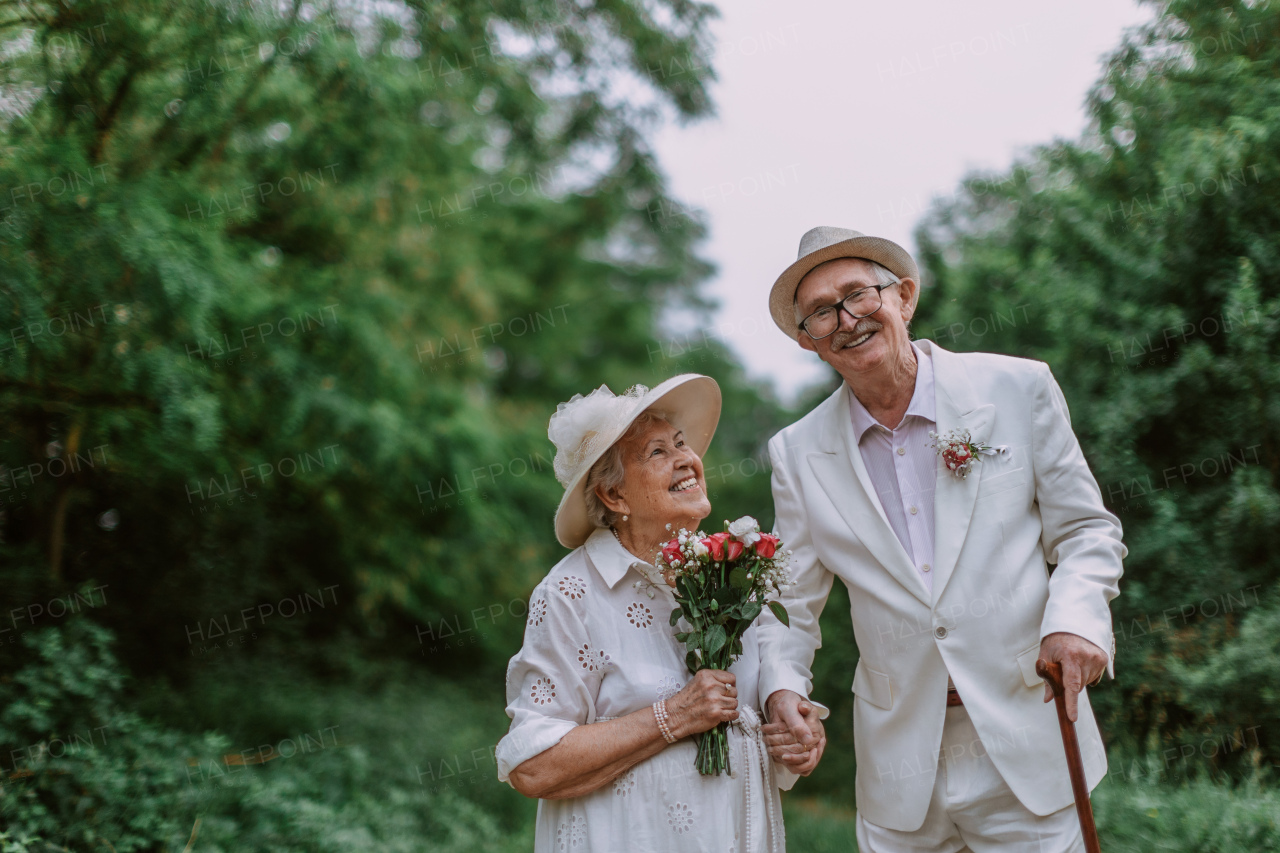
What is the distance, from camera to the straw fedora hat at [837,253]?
2.77 meters

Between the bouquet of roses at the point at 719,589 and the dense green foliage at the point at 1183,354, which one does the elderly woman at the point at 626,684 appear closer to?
the bouquet of roses at the point at 719,589

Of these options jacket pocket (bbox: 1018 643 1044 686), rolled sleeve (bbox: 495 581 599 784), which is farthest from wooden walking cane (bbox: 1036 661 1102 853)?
rolled sleeve (bbox: 495 581 599 784)

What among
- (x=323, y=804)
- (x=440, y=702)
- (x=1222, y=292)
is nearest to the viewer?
(x=1222, y=292)

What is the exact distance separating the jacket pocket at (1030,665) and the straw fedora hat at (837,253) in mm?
1139

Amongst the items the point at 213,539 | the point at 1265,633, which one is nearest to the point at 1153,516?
the point at 1265,633

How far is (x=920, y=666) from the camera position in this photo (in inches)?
99.5

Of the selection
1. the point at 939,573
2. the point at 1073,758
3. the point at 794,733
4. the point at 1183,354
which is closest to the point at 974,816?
the point at 1073,758

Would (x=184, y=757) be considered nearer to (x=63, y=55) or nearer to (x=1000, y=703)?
(x=63, y=55)

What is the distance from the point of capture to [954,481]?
258 cm

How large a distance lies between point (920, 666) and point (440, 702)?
738cm

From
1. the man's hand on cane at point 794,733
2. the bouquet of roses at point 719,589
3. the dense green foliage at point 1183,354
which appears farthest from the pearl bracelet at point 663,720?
the dense green foliage at point 1183,354

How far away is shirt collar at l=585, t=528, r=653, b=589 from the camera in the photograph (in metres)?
2.71

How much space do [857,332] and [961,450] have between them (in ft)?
1.48

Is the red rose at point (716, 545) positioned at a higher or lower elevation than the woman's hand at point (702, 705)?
higher
